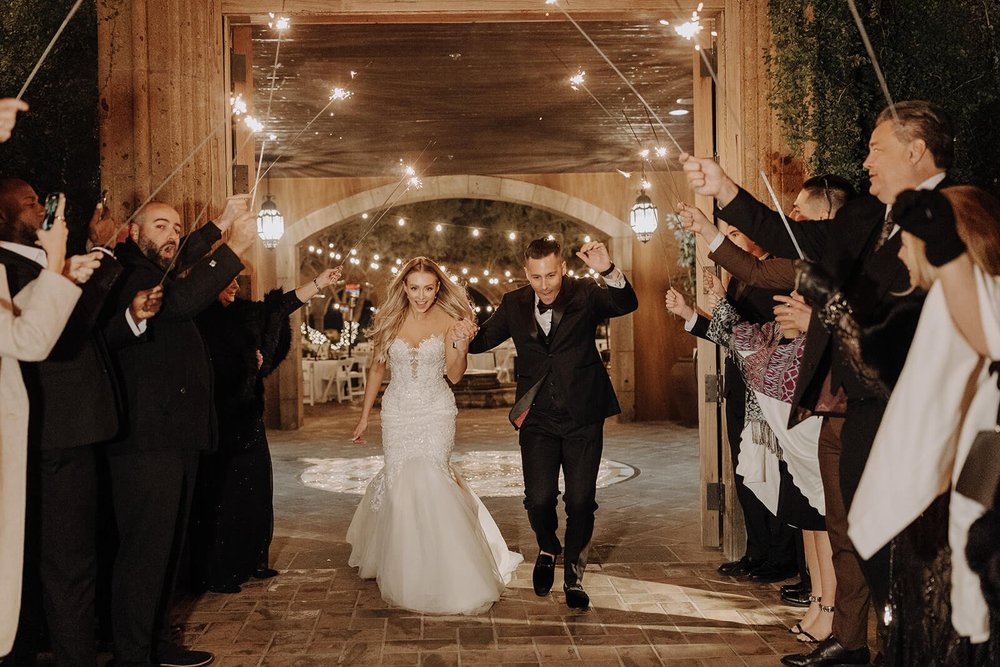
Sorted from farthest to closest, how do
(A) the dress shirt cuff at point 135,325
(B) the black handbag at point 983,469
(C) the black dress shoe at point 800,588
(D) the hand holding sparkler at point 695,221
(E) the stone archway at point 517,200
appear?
(E) the stone archway at point 517,200 < (C) the black dress shoe at point 800,588 < (A) the dress shirt cuff at point 135,325 < (D) the hand holding sparkler at point 695,221 < (B) the black handbag at point 983,469

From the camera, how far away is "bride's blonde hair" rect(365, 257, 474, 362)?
18.3 feet

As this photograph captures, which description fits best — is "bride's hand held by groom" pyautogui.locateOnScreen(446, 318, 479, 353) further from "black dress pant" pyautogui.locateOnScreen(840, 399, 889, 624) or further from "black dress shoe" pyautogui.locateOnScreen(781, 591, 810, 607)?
"black dress pant" pyautogui.locateOnScreen(840, 399, 889, 624)

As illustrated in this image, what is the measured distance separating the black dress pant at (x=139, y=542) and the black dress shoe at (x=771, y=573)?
3.27 metres

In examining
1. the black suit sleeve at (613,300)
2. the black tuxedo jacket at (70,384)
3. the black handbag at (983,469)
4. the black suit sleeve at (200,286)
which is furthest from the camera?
the black suit sleeve at (613,300)

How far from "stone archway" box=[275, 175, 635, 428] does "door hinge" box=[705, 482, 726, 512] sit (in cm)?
882

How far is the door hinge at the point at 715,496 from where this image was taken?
238 inches

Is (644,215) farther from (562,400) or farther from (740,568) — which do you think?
(562,400)

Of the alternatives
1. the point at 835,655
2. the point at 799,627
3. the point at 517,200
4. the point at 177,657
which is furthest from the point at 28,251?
the point at 517,200

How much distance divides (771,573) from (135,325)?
3.72 m

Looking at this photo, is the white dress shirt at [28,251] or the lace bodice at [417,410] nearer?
the white dress shirt at [28,251]

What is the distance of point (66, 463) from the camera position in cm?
354

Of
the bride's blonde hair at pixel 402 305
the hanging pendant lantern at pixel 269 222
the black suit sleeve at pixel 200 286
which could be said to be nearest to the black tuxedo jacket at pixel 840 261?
the black suit sleeve at pixel 200 286

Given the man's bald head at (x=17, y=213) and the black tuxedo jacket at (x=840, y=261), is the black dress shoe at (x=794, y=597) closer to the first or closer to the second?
the black tuxedo jacket at (x=840, y=261)

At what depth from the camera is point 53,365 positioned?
354 centimetres
